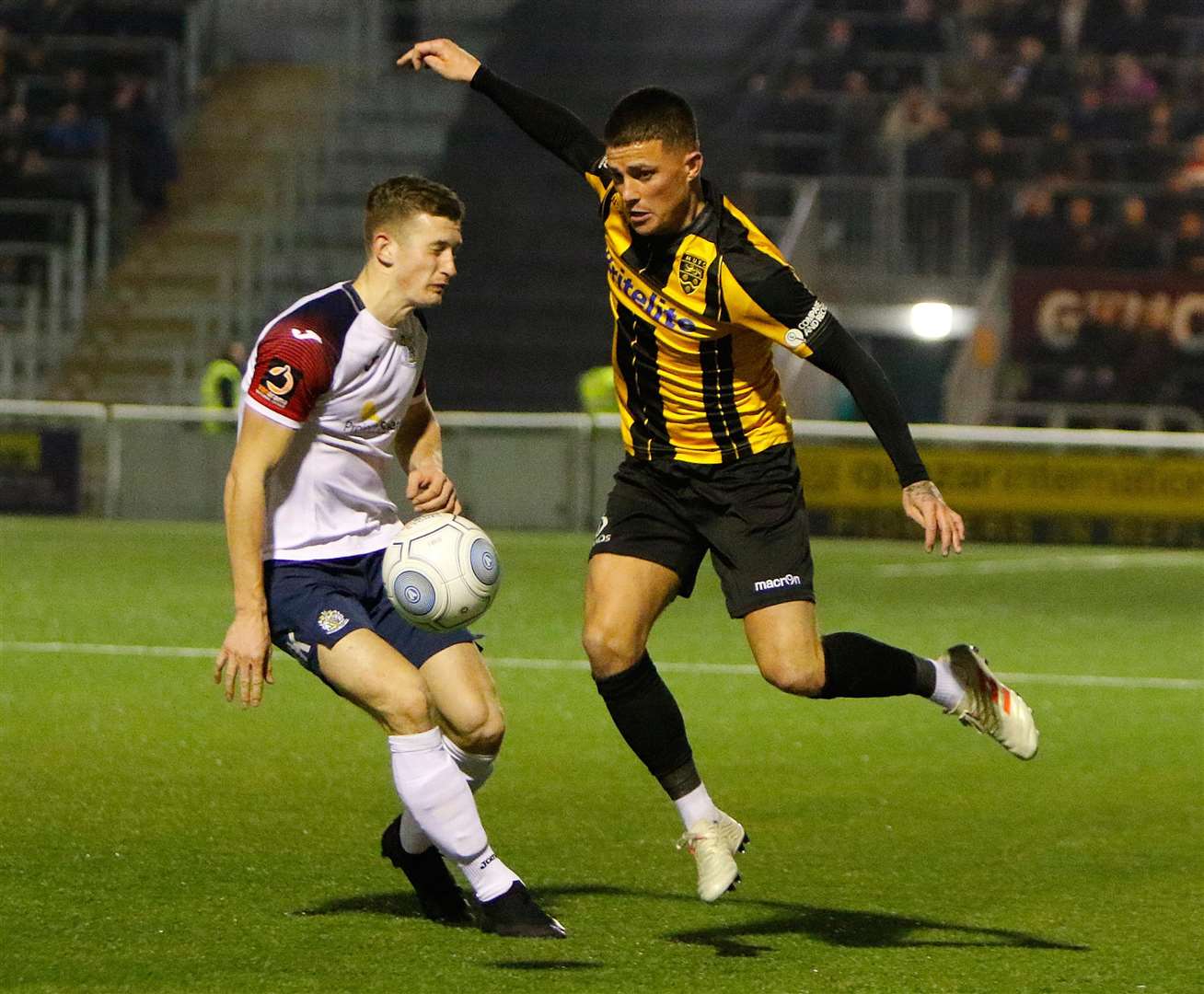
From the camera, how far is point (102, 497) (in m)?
20.5

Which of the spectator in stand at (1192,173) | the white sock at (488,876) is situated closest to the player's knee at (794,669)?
the white sock at (488,876)

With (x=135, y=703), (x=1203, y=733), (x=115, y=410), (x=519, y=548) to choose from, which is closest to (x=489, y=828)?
(x=135, y=703)

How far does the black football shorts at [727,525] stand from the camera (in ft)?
→ 19.9

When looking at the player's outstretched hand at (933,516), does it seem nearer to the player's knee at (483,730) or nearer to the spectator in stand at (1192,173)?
the player's knee at (483,730)

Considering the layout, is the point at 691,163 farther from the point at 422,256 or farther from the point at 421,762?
the point at 421,762

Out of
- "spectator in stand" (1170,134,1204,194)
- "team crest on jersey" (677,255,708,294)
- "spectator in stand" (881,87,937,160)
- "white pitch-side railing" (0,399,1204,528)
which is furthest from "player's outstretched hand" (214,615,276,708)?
"spectator in stand" (881,87,937,160)

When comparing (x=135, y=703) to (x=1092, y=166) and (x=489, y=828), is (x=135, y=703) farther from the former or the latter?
(x=1092, y=166)

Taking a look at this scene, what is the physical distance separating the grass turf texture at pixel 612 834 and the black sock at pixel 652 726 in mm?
368

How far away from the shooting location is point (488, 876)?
550 cm

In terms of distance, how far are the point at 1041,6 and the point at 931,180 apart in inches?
145

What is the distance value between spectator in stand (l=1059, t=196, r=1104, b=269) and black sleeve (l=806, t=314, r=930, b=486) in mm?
Result: 17133

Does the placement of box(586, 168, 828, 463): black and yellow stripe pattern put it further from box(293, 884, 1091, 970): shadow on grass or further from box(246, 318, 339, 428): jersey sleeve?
box(293, 884, 1091, 970): shadow on grass

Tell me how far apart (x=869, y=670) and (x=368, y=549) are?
4.77 ft

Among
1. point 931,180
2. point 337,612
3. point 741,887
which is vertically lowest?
point 741,887
